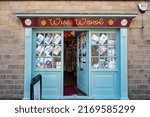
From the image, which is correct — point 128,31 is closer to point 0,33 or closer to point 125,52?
point 125,52

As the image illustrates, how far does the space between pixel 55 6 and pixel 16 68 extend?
7.65ft

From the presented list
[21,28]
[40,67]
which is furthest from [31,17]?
[40,67]

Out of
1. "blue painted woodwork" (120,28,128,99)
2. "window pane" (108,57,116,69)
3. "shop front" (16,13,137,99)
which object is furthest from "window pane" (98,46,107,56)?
"blue painted woodwork" (120,28,128,99)

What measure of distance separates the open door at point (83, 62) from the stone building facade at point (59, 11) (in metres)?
1.08

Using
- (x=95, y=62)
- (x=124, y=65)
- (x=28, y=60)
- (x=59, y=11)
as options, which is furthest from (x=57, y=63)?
(x=124, y=65)

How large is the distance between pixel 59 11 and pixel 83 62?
1961mm

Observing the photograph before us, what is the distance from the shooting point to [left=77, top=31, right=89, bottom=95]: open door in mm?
8118

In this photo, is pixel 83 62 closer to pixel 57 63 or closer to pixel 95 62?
pixel 95 62

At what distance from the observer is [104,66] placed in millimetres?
8047

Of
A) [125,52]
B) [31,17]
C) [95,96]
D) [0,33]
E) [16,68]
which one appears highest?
[31,17]

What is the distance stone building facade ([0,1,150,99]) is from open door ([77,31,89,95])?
108 centimetres

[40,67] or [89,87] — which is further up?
[40,67]

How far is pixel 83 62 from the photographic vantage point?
853cm

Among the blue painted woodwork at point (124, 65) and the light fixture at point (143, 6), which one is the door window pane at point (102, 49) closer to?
the blue painted woodwork at point (124, 65)
